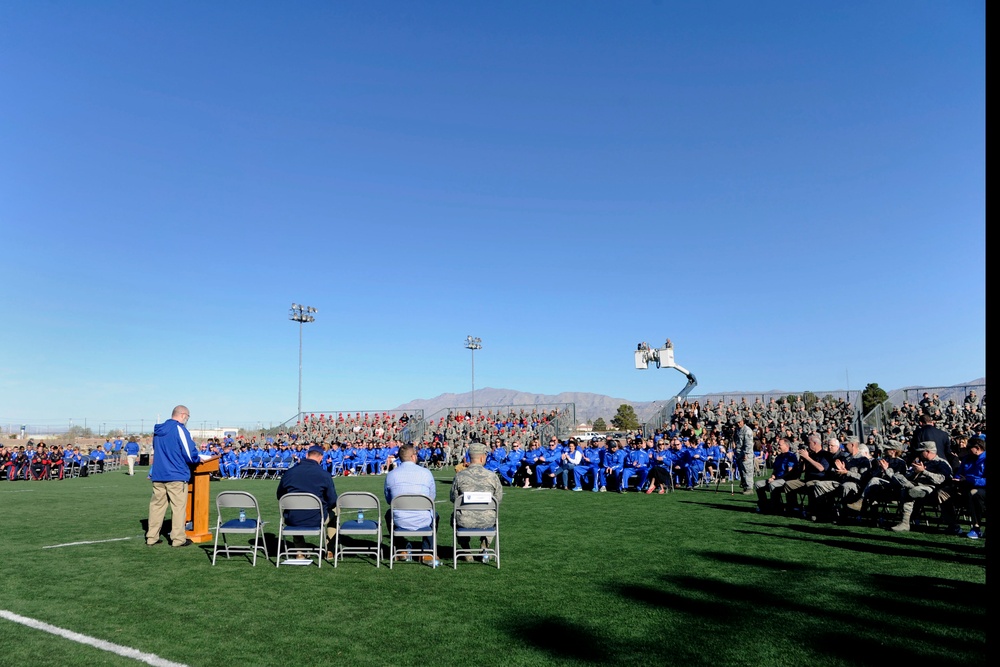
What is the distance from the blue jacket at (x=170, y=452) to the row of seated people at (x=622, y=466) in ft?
39.7

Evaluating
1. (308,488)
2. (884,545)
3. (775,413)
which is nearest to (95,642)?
(308,488)

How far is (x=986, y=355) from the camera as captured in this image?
3.40 feet

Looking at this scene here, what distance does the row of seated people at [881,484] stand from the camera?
9828mm

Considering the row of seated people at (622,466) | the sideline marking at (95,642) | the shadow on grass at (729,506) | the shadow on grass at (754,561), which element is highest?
the row of seated people at (622,466)

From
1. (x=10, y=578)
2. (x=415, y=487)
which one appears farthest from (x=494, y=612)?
(x=10, y=578)

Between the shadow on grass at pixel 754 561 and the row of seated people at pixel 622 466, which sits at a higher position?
the row of seated people at pixel 622 466

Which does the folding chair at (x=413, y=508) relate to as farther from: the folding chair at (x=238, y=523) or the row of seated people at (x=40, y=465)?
the row of seated people at (x=40, y=465)

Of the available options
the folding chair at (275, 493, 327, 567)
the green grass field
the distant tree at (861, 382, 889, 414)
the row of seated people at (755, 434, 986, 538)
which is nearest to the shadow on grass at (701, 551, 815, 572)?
the green grass field

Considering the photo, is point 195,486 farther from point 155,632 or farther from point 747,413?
point 747,413

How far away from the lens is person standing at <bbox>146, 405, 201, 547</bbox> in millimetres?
8844

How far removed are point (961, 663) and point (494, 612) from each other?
3.25 meters

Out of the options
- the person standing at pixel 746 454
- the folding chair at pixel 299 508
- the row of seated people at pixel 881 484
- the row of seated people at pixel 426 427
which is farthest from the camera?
the row of seated people at pixel 426 427

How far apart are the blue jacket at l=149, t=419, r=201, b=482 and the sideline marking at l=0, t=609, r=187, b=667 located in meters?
3.22

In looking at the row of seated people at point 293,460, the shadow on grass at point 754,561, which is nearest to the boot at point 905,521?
the shadow on grass at point 754,561
